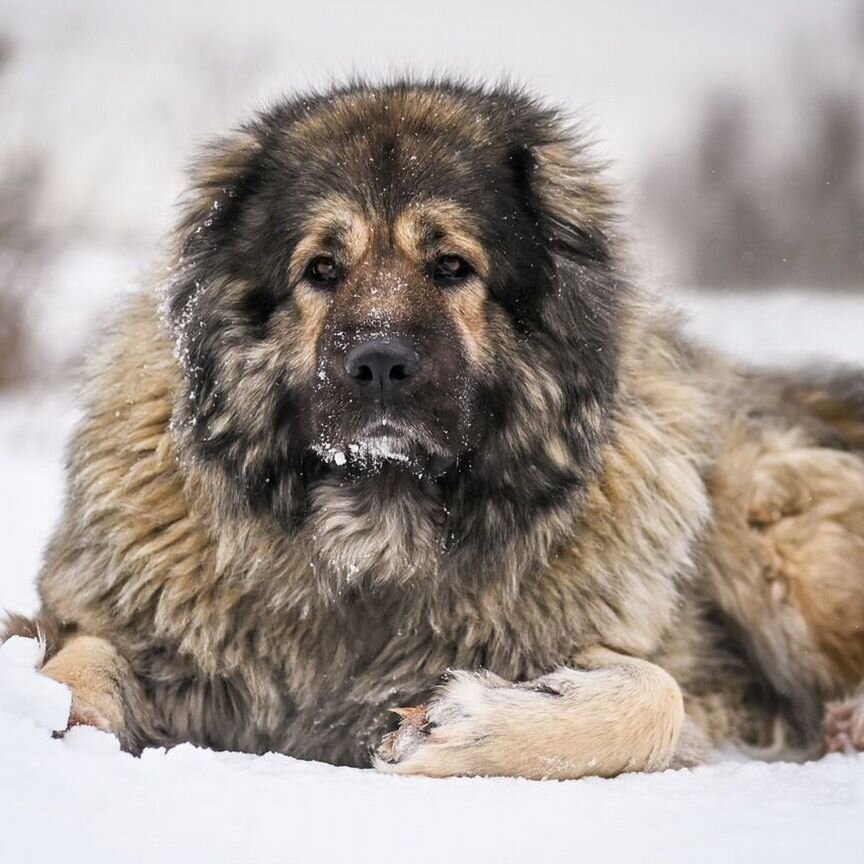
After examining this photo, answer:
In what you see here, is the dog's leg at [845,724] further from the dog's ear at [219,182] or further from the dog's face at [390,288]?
the dog's ear at [219,182]

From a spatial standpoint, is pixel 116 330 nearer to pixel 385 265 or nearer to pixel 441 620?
pixel 385 265

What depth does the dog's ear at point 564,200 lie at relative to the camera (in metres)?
3.40

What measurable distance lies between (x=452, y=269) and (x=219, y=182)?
798mm

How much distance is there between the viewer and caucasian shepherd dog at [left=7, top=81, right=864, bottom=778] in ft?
10.1

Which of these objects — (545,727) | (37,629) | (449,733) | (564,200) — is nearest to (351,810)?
(449,733)

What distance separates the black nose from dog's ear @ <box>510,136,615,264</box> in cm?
72

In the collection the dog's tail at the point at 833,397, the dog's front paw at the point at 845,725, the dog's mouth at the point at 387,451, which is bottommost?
the dog's front paw at the point at 845,725

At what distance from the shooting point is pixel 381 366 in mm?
2861

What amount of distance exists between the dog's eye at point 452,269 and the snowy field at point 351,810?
4.22ft

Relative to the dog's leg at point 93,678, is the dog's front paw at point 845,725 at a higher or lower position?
lower

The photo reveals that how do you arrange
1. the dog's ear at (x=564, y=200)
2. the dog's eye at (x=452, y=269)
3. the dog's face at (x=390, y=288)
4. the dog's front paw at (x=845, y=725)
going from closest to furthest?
1. the dog's face at (x=390, y=288)
2. the dog's eye at (x=452, y=269)
3. the dog's ear at (x=564, y=200)
4. the dog's front paw at (x=845, y=725)

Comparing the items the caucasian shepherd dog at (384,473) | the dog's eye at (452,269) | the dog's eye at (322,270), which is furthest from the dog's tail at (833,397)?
the dog's eye at (322,270)

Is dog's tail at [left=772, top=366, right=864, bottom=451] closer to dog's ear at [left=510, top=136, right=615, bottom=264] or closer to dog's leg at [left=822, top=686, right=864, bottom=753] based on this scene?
dog's leg at [left=822, top=686, right=864, bottom=753]

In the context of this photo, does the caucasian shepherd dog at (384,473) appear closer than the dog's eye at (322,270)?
Yes
